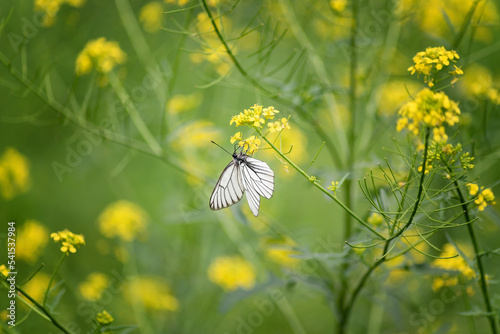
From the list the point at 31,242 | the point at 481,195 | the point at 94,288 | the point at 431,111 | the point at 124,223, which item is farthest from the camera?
the point at 124,223

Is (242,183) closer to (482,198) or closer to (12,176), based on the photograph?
(482,198)

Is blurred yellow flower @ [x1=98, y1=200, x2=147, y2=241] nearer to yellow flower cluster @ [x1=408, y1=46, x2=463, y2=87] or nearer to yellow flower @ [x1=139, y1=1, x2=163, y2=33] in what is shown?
yellow flower @ [x1=139, y1=1, x2=163, y2=33]

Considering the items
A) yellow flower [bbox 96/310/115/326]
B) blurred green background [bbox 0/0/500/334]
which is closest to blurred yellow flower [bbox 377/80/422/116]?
blurred green background [bbox 0/0/500/334]

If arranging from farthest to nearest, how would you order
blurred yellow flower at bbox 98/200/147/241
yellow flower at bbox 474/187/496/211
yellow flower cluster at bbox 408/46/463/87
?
1. blurred yellow flower at bbox 98/200/147/241
2. yellow flower at bbox 474/187/496/211
3. yellow flower cluster at bbox 408/46/463/87

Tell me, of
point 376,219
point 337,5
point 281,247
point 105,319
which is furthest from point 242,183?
point 337,5

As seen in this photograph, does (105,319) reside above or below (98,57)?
below

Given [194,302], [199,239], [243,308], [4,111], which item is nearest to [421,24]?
[199,239]

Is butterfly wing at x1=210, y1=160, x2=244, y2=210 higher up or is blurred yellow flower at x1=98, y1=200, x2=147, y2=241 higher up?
blurred yellow flower at x1=98, y1=200, x2=147, y2=241
